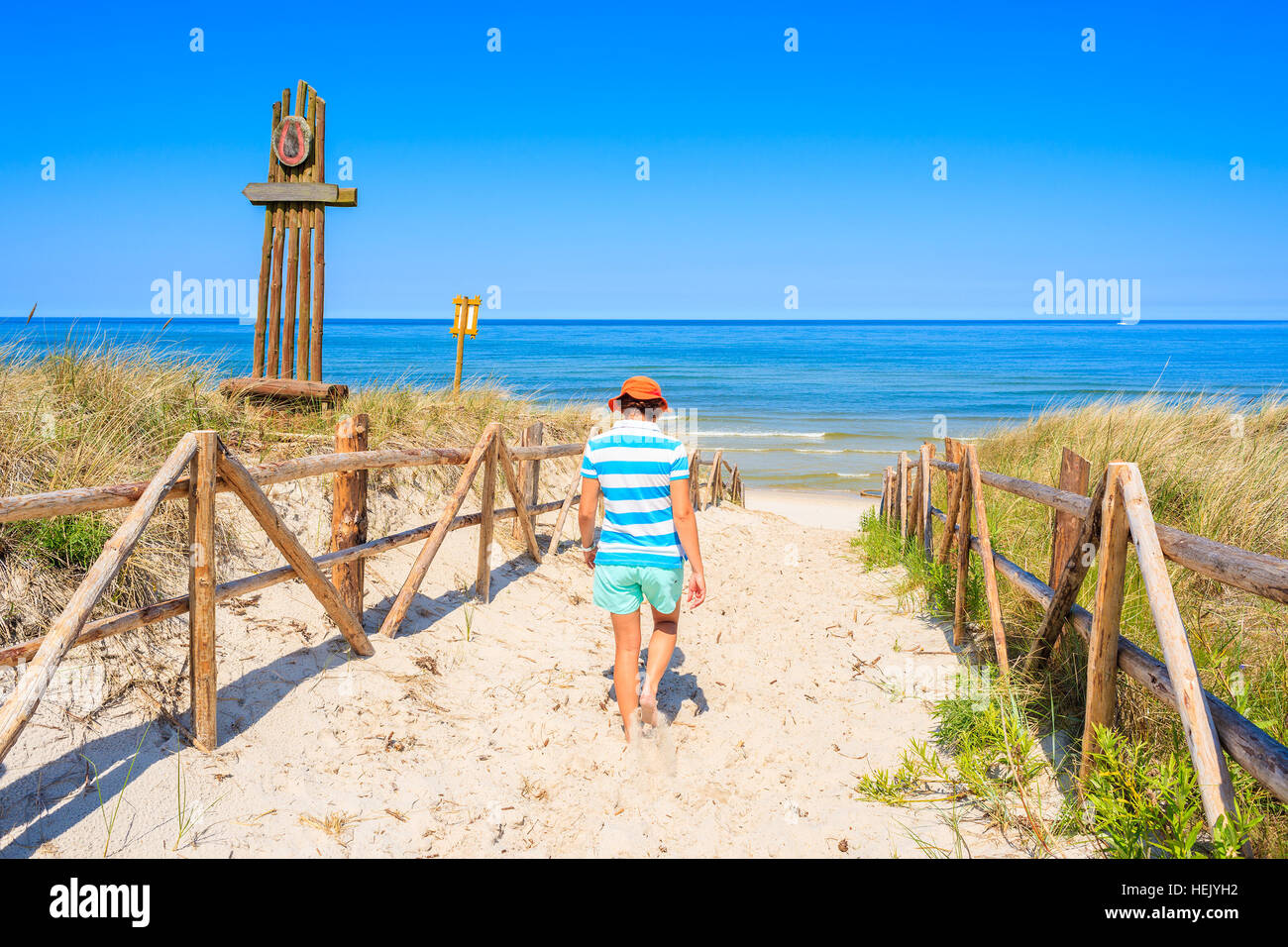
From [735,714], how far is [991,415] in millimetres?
29321

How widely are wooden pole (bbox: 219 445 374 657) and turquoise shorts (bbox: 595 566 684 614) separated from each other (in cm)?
161

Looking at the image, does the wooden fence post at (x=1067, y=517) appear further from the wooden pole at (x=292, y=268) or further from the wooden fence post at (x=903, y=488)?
the wooden pole at (x=292, y=268)

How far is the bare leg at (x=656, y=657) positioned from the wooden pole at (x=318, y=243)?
209 inches

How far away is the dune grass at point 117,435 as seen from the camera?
4.39 metres

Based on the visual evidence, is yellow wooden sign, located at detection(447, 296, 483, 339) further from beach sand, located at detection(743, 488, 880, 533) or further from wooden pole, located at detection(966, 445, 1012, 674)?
wooden pole, located at detection(966, 445, 1012, 674)

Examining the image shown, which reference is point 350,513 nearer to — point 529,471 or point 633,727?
point 633,727

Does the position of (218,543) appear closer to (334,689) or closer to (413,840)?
(334,689)

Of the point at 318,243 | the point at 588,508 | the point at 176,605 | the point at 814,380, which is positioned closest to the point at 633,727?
the point at 588,508

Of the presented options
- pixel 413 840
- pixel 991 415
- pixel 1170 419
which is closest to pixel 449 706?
pixel 413 840

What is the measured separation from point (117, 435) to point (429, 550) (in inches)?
104

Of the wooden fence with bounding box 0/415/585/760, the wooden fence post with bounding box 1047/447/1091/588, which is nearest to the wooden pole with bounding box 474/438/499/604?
the wooden fence with bounding box 0/415/585/760

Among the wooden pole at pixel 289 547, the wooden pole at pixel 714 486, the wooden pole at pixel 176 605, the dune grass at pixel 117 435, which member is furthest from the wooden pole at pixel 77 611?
the wooden pole at pixel 714 486
